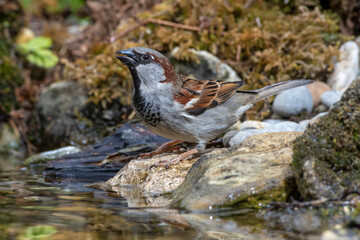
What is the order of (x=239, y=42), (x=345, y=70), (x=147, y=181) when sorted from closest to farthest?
(x=147, y=181), (x=345, y=70), (x=239, y=42)

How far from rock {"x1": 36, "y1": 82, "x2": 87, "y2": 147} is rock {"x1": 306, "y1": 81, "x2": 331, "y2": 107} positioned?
142 inches

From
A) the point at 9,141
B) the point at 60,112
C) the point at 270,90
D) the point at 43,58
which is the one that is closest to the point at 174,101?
the point at 270,90

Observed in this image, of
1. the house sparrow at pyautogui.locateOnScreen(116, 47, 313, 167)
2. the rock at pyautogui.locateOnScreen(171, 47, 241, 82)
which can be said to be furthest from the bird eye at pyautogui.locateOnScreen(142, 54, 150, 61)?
the rock at pyautogui.locateOnScreen(171, 47, 241, 82)

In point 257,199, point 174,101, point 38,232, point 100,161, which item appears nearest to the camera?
point 38,232

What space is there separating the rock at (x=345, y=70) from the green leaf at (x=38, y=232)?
194 inches

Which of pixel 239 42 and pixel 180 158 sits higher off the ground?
pixel 239 42

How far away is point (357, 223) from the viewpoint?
2.29 metres

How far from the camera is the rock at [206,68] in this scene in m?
6.49

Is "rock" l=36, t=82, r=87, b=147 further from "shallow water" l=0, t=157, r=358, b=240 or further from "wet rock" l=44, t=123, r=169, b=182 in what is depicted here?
"shallow water" l=0, t=157, r=358, b=240

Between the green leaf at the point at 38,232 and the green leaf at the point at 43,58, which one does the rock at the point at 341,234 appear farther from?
the green leaf at the point at 43,58

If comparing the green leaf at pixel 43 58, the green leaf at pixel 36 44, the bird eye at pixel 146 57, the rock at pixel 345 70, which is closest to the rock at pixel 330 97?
the rock at pixel 345 70

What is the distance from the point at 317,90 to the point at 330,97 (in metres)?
0.44

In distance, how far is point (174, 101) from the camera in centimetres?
432

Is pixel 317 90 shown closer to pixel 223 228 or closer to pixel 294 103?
pixel 294 103
